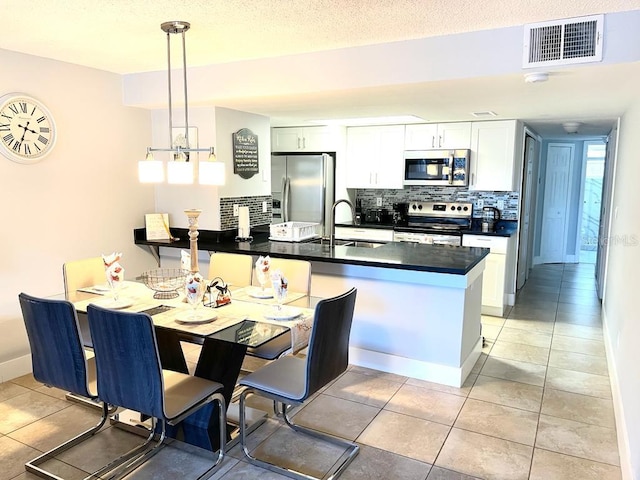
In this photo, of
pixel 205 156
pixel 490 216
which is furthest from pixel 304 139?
pixel 490 216

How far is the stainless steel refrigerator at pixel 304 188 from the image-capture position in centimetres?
587

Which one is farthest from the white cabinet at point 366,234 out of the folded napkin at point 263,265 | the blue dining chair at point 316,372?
the blue dining chair at point 316,372

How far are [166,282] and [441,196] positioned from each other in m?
3.86

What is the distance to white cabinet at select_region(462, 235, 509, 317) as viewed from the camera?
4.93 metres

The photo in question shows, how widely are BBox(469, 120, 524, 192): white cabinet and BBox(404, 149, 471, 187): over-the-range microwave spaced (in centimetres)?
12

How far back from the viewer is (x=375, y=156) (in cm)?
582

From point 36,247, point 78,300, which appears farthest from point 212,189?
point 78,300

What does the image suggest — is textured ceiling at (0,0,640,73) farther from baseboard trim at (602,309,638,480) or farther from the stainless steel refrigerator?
the stainless steel refrigerator

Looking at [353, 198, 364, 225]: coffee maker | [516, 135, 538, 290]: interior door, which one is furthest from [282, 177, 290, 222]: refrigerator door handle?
[516, 135, 538, 290]: interior door

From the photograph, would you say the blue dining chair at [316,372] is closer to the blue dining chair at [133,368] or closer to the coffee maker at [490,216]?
the blue dining chair at [133,368]

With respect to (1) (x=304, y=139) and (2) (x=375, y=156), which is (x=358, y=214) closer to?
(2) (x=375, y=156)

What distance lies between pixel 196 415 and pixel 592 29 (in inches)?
114

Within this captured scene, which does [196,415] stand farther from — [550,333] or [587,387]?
[550,333]

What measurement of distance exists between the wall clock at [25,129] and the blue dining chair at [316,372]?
235 centimetres
